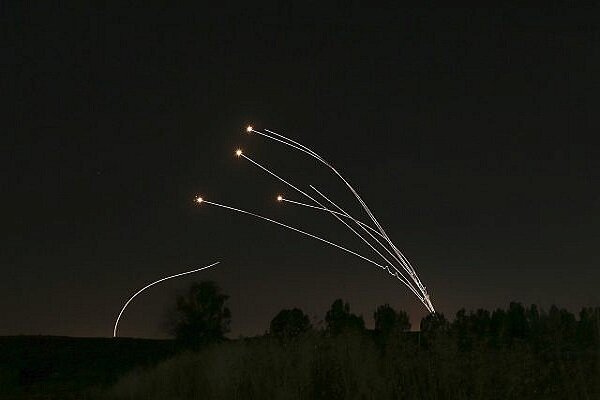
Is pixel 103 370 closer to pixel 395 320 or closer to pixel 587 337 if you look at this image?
pixel 395 320

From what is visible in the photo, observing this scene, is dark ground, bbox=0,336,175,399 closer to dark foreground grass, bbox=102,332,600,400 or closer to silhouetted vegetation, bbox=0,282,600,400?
silhouetted vegetation, bbox=0,282,600,400

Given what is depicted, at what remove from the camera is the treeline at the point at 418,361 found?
10.6 m

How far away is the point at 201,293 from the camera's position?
3803 cm

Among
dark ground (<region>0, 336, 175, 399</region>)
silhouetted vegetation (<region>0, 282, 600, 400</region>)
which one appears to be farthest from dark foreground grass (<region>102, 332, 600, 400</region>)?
dark ground (<region>0, 336, 175, 399</region>)

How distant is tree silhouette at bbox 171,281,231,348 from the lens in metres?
37.2

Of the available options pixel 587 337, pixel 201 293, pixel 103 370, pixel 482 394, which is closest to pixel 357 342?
pixel 482 394

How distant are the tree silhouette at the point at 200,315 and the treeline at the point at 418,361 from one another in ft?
67.0

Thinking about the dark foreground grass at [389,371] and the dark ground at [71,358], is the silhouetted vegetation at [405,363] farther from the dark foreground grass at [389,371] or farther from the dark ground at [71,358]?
the dark ground at [71,358]

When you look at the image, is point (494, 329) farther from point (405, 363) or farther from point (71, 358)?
point (71, 358)

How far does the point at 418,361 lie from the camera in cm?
1223

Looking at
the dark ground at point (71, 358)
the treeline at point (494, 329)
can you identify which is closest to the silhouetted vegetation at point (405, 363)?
the treeline at point (494, 329)

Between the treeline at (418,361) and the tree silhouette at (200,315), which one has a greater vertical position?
the tree silhouette at (200,315)

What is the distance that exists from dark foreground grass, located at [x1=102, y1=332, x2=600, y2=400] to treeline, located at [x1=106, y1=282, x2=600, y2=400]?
16 mm

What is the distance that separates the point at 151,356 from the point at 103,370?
3.42 meters
